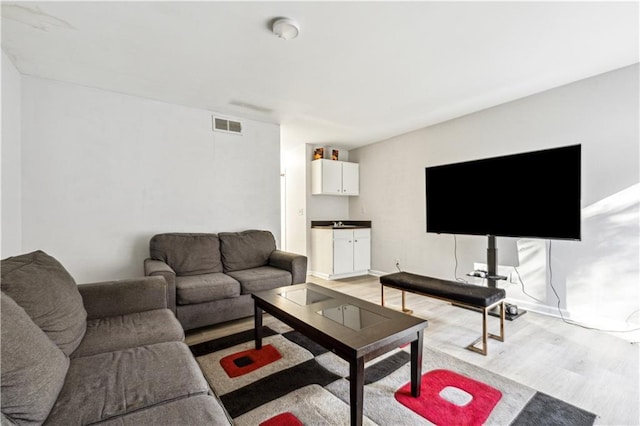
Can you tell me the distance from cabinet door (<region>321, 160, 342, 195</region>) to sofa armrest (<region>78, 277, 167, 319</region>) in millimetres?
3304

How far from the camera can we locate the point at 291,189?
5.57 meters

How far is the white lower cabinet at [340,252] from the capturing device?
4707 millimetres

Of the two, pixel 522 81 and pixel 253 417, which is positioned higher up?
pixel 522 81

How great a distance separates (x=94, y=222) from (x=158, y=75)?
1602 mm

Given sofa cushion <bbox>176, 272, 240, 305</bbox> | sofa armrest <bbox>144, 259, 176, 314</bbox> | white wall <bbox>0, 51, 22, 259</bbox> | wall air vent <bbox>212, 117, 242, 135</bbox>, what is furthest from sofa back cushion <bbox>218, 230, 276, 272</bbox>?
white wall <bbox>0, 51, 22, 259</bbox>

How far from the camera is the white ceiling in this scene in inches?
71.7

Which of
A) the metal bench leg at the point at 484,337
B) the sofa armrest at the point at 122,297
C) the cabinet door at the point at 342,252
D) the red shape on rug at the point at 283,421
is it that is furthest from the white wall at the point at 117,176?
the metal bench leg at the point at 484,337

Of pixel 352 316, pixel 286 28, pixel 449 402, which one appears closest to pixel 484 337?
pixel 449 402

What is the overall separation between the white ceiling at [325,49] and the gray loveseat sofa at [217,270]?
1.61 metres

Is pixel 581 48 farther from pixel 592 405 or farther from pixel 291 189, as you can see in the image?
pixel 291 189

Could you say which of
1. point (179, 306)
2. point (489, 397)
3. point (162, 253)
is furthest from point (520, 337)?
point (162, 253)

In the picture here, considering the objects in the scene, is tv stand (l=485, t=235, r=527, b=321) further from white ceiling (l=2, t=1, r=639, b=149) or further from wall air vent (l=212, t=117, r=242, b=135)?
wall air vent (l=212, t=117, r=242, b=135)

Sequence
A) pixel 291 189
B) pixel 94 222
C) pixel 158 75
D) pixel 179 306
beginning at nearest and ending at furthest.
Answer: pixel 179 306, pixel 158 75, pixel 94 222, pixel 291 189

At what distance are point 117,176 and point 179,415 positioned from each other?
2.85m
